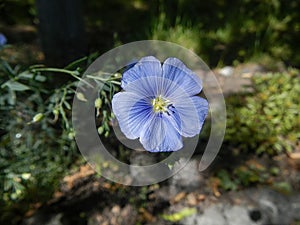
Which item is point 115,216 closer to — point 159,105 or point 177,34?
point 159,105

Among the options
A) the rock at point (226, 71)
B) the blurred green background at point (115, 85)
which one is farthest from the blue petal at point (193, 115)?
the rock at point (226, 71)

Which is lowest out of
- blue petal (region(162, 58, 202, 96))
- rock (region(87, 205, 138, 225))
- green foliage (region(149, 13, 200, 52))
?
rock (region(87, 205, 138, 225))

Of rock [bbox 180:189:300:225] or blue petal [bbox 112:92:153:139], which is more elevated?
blue petal [bbox 112:92:153:139]

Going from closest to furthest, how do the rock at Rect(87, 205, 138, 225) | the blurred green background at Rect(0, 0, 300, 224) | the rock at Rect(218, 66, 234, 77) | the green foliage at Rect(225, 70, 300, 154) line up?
the blurred green background at Rect(0, 0, 300, 224)
the rock at Rect(87, 205, 138, 225)
the green foliage at Rect(225, 70, 300, 154)
the rock at Rect(218, 66, 234, 77)

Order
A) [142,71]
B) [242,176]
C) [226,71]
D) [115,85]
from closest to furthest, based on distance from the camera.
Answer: [142,71]
[115,85]
[242,176]
[226,71]

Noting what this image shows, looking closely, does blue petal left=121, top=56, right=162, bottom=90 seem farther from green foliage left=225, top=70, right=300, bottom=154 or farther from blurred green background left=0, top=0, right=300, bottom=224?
green foliage left=225, top=70, right=300, bottom=154

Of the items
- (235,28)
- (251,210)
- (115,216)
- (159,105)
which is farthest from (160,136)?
(235,28)

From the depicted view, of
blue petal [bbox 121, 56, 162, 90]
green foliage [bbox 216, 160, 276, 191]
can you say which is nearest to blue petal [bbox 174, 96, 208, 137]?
blue petal [bbox 121, 56, 162, 90]

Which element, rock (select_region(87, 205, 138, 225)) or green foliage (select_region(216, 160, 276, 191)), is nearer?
rock (select_region(87, 205, 138, 225))
